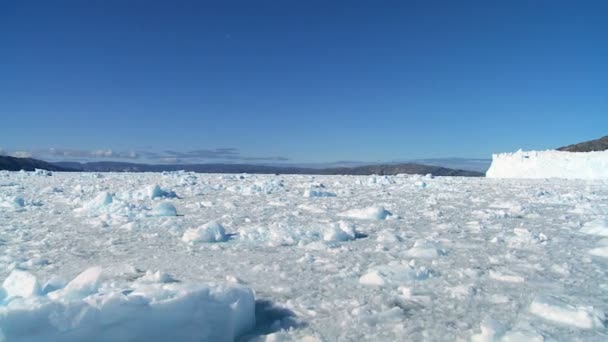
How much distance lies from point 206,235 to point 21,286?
2469 mm

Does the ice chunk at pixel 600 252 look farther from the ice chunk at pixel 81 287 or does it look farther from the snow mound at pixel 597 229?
the ice chunk at pixel 81 287

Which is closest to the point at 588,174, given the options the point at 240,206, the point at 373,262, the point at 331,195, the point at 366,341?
the point at 331,195

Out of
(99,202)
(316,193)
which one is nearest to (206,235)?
(99,202)

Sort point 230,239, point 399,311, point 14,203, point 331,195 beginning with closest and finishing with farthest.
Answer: point 399,311 → point 230,239 → point 14,203 → point 331,195

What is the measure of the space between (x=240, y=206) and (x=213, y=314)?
6.44 metres

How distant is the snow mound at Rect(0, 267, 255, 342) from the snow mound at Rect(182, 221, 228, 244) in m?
2.21

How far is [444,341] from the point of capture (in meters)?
2.38

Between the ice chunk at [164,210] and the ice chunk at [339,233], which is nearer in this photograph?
the ice chunk at [339,233]

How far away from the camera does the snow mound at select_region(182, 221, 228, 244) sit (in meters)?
4.97

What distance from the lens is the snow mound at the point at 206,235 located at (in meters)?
4.97

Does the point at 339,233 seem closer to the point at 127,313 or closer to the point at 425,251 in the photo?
Result: the point at 425,251

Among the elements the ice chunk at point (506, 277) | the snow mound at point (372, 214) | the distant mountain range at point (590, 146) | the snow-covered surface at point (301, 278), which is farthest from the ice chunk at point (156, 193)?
the distant mountain range at point (590, 146)

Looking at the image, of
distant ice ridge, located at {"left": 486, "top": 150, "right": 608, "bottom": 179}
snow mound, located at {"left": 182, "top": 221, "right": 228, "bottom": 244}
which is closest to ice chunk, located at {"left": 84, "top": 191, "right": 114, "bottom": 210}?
snow mound, located at {"left": 182, "top": 221, "right": 228, "bottom": 244}

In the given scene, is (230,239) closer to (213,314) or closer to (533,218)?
(213,314)
